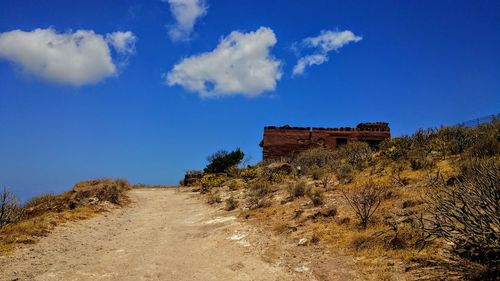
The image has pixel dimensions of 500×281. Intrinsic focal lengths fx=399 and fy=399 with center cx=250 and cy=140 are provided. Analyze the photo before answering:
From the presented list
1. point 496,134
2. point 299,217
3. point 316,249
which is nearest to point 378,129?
point 496,134

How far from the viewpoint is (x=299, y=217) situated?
11.7 metres

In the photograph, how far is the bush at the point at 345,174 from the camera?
611 inches

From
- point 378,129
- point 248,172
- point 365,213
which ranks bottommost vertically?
point 365,213

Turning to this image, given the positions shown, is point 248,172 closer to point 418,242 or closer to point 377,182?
point 377,182

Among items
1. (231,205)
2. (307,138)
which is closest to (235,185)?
(231,205)

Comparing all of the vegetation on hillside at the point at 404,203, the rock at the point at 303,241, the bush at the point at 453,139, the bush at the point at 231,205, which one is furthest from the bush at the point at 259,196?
the bush at the point at 453,139

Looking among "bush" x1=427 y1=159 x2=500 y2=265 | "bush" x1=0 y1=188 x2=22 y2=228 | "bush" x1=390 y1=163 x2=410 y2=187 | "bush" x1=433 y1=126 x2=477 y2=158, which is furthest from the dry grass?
"bush" x1=433 y1=126 x2=477 y2=158

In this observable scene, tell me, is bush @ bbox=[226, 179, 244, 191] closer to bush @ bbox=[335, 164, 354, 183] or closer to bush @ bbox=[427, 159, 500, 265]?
bush @ bbox=[335, 164, 354, 183]

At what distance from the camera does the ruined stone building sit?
31125mm

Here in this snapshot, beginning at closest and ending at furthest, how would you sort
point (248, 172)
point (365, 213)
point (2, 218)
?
point (365, 213) → point (2, 218) → point (248, 172)

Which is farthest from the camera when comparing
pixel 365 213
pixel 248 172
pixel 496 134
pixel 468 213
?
pixel 248 172

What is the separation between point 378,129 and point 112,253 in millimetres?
26245

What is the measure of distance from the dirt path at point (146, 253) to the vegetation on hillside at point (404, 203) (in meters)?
1.59

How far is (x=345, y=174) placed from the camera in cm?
1609
